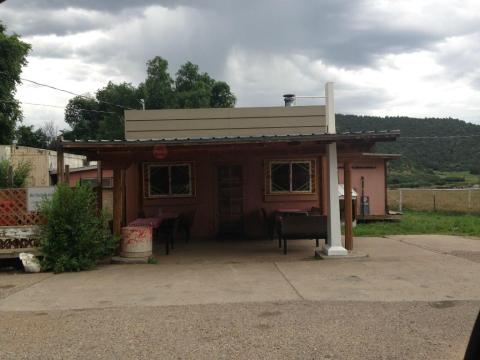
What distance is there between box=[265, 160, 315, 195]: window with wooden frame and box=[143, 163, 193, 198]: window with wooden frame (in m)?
2.15

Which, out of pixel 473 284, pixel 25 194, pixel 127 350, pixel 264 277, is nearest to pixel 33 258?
pixel 25 194

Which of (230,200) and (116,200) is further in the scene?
(230,200)

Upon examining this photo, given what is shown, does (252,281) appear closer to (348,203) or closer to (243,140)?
(243,140)

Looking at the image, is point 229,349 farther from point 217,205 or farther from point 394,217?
point 394,217

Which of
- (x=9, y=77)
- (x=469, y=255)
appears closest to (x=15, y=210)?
(x=469, y=255)

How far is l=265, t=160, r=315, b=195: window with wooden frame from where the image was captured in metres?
13.6

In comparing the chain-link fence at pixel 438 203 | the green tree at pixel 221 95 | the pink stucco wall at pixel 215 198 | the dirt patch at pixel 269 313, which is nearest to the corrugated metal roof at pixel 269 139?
the dirt patch at pixel 269 313

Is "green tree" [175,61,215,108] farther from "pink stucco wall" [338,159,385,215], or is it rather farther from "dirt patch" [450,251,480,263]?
"dirt patch" [450,251,480,263]

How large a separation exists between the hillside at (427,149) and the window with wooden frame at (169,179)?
32202 mm

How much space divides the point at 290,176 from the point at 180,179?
297 cm

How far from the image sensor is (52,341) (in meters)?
4.77

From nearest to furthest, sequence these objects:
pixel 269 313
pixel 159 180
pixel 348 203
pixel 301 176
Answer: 1. pixel 269 313
2. pixel 348 203
3. pixel 159 180
4. pixel 301 176

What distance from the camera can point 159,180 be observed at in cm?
1346

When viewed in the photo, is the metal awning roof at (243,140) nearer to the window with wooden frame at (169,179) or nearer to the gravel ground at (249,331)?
the gravel ground at (249,331)
